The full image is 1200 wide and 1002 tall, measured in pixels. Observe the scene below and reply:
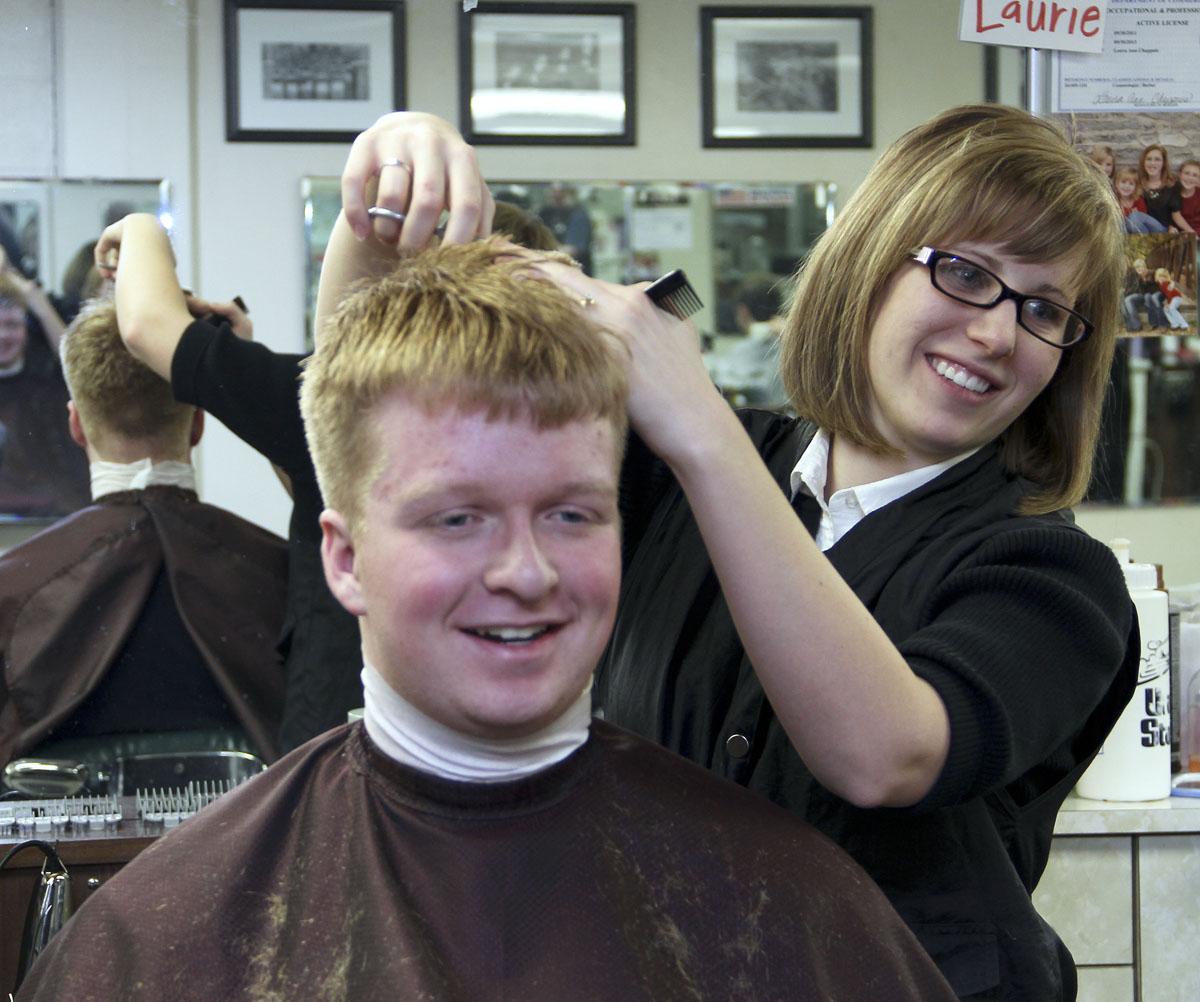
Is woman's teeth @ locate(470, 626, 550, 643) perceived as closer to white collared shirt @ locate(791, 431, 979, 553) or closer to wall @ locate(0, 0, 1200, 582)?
white collared shirt @ locate(791, 431, 979, 553)

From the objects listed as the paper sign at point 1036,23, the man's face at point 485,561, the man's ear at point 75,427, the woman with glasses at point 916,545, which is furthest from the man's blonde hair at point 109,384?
the paper sign at point 1036,23

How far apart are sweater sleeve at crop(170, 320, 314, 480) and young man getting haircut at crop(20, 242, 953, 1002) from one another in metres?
0.68

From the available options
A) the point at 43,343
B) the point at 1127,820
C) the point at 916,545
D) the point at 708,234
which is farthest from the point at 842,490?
the point at 43,343

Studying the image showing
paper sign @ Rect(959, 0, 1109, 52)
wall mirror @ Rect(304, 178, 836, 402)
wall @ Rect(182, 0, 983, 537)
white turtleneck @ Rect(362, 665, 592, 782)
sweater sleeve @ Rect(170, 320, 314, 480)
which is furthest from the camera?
paper sign @ Rect(959, 0, 1109, 52)

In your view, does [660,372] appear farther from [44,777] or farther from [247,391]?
[44,777]

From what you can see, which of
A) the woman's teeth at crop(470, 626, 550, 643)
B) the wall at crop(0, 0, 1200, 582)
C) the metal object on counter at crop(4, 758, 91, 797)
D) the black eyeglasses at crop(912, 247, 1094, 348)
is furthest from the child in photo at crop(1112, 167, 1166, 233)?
the metal object on counter at crop(4, 758, 91, 797)

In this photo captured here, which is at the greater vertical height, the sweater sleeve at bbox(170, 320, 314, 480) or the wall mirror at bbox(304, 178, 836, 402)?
the wall mirror at bbox(304, 178, 836, 402)

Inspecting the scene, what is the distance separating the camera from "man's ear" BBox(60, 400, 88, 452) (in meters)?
1.91

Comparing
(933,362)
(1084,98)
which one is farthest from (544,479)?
(1084,98)

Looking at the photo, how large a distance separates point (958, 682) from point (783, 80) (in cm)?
128

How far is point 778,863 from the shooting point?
118 centimetres

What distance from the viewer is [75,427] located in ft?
6.27

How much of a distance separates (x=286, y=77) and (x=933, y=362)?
1.12 metres

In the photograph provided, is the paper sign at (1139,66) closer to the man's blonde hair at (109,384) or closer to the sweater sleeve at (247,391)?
the sweater sleeve at (247,391)
